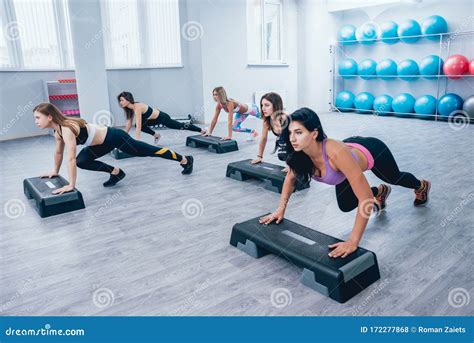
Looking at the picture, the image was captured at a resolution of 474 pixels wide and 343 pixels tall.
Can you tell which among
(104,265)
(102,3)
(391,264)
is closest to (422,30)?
(102,3)

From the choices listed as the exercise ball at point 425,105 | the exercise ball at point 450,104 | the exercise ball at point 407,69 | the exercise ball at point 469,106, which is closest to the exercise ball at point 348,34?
the exercise ball at point 407,69

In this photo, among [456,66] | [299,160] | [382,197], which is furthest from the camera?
[456,66]

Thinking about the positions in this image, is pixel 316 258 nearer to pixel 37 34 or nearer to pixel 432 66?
pixel 37 34

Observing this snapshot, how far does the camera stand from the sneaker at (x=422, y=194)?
2273 mm

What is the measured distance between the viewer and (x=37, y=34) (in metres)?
5.23

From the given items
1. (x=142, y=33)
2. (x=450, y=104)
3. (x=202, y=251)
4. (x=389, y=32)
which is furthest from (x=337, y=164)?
(x=389, y=32)

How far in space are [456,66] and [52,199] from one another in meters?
5.69

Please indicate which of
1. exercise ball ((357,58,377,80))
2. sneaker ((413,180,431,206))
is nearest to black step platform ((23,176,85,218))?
sneaker ((413,180,431,206))

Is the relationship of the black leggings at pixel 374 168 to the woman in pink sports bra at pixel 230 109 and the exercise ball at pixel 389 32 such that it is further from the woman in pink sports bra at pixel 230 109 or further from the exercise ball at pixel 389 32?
the exercise ball at pixel 389 32

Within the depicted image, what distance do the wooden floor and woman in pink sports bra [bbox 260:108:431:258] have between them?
0.22 metres

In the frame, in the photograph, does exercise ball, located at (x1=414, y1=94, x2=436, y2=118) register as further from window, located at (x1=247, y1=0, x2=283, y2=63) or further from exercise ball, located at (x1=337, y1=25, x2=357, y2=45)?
window, located at (x1=247, y1=0, x2=283, y2=63)

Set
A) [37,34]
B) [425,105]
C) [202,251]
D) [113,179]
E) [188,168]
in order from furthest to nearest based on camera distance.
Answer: [425,105]
[37,34]
[188,168]
[113,179]
[202,251]

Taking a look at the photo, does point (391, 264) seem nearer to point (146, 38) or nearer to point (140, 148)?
point (140, 148)

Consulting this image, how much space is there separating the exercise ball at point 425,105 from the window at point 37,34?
5484mm
